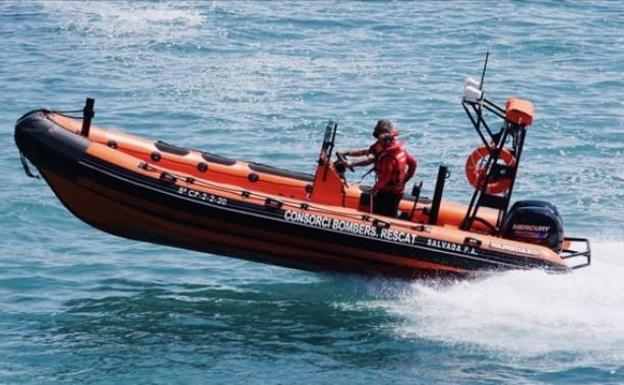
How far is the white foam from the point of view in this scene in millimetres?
12203

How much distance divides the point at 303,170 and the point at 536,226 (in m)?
4.61

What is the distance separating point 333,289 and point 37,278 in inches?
111

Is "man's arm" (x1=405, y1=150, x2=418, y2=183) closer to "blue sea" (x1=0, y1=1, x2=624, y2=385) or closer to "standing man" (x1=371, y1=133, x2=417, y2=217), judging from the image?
"standing man" (x1=371, y1=133, x2=417, y2=217)

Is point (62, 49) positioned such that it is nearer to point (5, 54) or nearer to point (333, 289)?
point (5, 54)

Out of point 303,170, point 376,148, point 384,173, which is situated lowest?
point 303,170

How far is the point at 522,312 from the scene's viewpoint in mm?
12656

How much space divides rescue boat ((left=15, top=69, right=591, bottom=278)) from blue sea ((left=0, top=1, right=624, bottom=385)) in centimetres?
27

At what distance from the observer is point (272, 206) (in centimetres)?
1269

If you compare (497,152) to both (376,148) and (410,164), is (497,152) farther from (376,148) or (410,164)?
(376,148)

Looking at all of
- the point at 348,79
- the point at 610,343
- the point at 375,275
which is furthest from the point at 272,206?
the point at 348,79

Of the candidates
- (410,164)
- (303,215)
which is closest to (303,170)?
(410,164)

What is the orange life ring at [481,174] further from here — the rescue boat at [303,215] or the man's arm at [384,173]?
the man's arm at [384,173]

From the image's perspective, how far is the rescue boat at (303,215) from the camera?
12.7m

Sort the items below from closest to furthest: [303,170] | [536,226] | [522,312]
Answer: [522,312], [536,226], [303,170]
